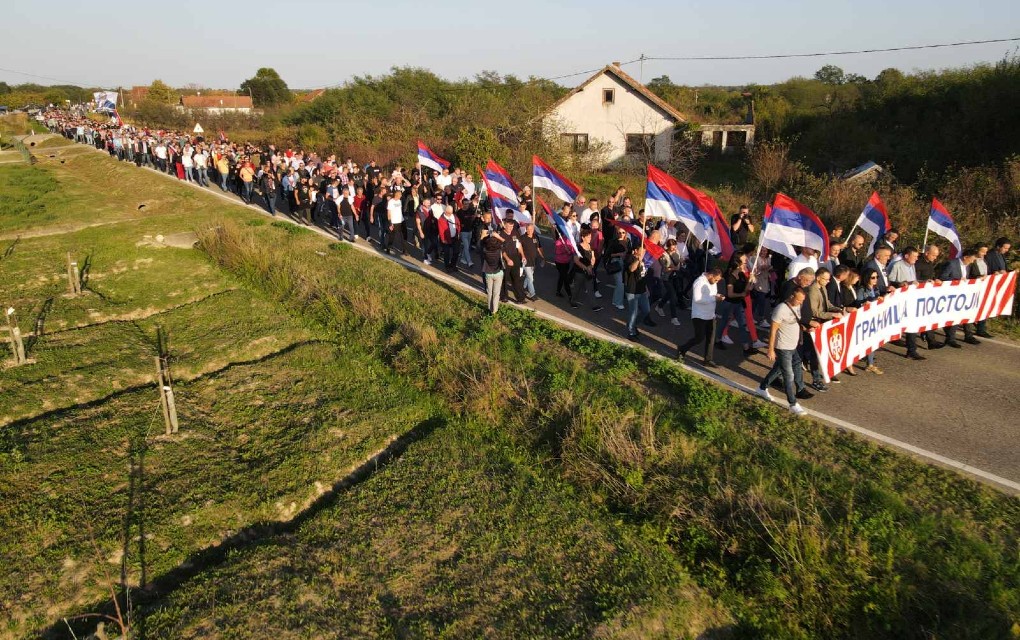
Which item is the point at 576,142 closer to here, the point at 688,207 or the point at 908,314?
the point at 688,207

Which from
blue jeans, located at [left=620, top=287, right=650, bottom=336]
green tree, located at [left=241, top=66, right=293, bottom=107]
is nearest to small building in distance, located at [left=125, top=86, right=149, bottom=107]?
green tree, located at [left=241, top=66, right=293, bottom=107]

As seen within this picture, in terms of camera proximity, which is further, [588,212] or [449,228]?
[449,228]

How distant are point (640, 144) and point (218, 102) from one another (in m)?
73.0

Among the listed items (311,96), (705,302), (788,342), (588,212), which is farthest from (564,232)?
(311,96)

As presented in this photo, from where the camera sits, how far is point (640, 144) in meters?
33.8

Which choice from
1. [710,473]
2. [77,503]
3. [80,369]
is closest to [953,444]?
[710,473]

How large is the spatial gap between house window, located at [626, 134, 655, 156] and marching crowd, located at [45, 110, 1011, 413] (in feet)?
61.5

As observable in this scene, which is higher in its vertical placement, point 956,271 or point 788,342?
point 956,271

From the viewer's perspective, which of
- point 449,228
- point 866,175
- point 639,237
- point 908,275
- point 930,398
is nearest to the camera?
point 930,398

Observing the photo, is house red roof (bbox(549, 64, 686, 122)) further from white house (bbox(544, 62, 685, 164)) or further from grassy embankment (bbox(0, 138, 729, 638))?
A: grassy embankment (bbox(0, 138, 729, 638))

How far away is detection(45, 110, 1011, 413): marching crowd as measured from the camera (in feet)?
25.9

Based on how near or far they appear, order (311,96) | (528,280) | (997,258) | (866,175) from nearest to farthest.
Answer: (997,258)
(528,280)
(866,175)
(311,96)

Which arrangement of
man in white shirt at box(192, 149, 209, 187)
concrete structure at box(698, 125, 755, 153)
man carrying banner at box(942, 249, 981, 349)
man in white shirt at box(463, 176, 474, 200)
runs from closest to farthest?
man carrying banner at box(942, 249, 981, 349), man in white shirt at box(463, 176, 474, 200), man in white shirt at box(192, 149, 209, 187), concrete structure at box(698, 125, 755, 153)

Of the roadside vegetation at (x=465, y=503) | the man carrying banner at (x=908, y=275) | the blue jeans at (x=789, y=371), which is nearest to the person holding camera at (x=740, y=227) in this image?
the man carrying banner at (x=908, y=275)
